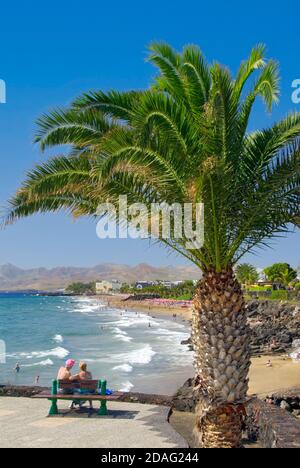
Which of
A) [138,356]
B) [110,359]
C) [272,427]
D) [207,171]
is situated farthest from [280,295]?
[207,171]

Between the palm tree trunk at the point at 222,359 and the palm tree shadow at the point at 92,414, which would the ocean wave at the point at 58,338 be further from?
the palm tree trunk at the point at 222,359

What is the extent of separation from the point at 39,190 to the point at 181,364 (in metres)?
26.0

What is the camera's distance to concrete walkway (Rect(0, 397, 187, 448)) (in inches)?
338

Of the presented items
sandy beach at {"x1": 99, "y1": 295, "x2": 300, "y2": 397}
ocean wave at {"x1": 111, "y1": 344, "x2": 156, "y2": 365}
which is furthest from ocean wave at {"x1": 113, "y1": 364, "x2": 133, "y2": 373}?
sandy beach at {"x1": 99, "y1": 295, "x2": 300, "y2": 397}

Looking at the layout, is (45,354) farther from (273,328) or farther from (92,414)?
(92,414)

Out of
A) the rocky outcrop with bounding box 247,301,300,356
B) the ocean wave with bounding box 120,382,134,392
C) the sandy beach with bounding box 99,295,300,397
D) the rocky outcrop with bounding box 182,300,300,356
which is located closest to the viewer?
the sandy beach with bounding box 99,295,300,397

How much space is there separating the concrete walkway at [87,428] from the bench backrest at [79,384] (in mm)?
509

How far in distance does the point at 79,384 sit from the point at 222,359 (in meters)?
4.36

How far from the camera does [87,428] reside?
31.0 feet

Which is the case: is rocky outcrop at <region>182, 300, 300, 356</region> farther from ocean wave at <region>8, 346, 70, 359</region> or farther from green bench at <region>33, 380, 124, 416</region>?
green bench at <region>33, 380, 124, 416</region>

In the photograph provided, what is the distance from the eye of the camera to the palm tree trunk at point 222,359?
7.30 metres

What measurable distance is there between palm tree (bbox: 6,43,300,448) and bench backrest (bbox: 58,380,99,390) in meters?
3.40

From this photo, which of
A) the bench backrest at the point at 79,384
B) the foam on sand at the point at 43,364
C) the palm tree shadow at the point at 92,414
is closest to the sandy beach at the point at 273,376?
the palm tree shadow at the point at 92,414

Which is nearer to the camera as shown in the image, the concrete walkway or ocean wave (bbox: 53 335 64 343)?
the concrete walkway
